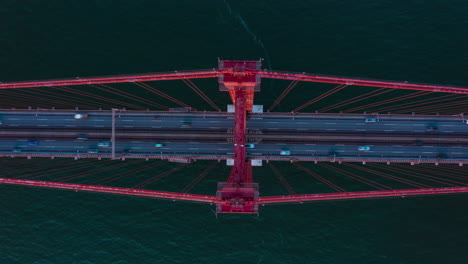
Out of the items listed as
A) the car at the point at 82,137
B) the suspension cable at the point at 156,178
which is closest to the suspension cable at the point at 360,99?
the suspension cable at the point at 156,178

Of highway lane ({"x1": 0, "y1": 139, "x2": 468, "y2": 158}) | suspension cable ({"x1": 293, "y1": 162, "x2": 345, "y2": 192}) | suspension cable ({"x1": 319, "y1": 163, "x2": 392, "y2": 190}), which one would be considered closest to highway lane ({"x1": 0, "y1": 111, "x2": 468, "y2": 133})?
highway lane ({"x1": 0, "y1": 139, "x2": 468, "y2": 158})

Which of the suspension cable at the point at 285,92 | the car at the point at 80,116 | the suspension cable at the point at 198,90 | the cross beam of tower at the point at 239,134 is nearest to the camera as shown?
the cross beam of tower at the point at 239,134

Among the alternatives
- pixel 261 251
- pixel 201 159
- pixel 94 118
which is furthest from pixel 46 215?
pixel 261 251

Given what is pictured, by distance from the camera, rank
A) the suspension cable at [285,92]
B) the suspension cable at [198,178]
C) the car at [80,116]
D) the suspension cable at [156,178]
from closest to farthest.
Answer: the car at [80,116] → the suspension cable at [198,178] → the suspension cable at [156,178] → the suspension cable at [285,92]

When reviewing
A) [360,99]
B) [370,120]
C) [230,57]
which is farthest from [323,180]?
[230,57]

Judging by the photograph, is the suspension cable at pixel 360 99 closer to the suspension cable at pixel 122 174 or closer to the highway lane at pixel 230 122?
the highway lane at pixel 230 122

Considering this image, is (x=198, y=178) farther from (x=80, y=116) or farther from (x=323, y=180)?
(x=80, y=116)

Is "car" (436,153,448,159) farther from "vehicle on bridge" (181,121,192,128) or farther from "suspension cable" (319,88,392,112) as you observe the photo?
"vehicle on bridge" (181,121,192,128)
